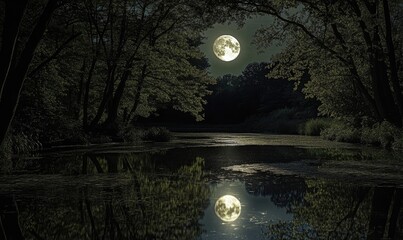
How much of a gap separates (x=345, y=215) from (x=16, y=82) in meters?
8.38

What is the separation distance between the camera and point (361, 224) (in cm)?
700

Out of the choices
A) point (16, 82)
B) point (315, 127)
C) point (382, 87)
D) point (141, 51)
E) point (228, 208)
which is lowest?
point (228, 208)

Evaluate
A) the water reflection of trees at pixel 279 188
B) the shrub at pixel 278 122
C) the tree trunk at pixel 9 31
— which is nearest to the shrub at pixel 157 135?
the water reflection of trees at pixel 279 188

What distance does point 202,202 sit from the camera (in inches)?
352

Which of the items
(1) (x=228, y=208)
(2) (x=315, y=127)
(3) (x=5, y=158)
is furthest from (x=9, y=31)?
(2) (x=315, y=127)

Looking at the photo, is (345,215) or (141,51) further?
(141,51)

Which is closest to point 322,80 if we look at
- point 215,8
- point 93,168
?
point 215,8

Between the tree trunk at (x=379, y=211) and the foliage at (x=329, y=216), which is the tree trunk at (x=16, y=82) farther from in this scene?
the tree trunk at (x=379, y=211)

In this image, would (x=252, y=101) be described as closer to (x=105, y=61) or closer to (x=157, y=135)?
(x=157, y=135)

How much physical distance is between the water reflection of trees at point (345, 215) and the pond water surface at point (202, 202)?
0.05 feet

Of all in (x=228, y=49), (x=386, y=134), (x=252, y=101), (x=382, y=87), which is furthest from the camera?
(x=252, y=101)

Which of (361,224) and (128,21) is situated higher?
(128,21)

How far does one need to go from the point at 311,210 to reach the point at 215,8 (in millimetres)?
17239

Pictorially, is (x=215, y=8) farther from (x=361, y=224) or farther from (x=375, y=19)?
(x=361, y=224)
